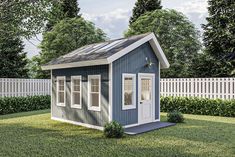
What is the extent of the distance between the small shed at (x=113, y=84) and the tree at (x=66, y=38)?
1145 cm

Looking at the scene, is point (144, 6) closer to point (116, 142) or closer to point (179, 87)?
point (179, 87)

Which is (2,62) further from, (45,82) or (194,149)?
(194,149)

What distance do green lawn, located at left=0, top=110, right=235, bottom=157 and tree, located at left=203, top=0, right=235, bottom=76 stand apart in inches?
387

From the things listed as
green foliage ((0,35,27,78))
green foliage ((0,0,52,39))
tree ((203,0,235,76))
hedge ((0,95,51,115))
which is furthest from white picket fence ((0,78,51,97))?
tree ((203,0,235,76))

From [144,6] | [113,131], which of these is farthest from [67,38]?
[113,131]

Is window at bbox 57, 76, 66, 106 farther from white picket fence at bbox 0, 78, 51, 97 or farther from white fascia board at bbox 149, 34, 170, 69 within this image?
white picket fence at bbox 0, 78, 51, 97

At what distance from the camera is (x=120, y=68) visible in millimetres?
10188

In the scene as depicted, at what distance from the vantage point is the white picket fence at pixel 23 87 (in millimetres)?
17047

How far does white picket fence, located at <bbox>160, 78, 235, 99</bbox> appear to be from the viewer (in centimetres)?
1451

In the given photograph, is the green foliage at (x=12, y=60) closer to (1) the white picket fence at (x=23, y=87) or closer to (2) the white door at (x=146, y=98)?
(1) the white picket fence at (x=23, y=87)

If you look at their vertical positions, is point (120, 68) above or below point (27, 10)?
below

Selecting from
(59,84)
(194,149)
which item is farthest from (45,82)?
(194,149)

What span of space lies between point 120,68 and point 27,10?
4126 millimetres

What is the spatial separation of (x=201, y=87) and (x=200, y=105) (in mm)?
1407
